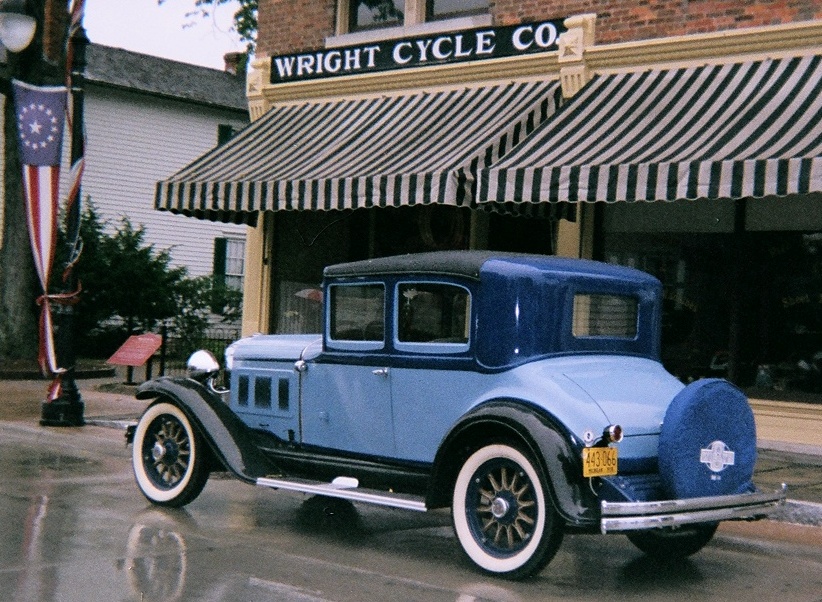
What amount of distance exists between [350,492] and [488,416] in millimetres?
1214

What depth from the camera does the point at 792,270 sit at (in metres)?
12.4

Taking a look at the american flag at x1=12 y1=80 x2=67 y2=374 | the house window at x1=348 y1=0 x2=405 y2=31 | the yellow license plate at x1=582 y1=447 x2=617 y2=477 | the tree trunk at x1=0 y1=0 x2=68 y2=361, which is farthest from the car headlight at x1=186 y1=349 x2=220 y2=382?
the tree trunk at x1=0 y1=0 x2=68 y2=361

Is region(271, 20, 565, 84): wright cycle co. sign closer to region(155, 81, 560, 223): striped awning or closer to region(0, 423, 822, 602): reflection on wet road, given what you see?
region(155, 81, 560, 223): striped awning

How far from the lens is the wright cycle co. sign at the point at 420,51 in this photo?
14.1m

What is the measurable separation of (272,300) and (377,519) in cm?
848

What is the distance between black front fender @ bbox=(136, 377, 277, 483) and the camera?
788cm

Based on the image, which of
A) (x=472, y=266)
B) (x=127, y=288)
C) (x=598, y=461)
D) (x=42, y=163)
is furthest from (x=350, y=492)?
(x=127, y=288)

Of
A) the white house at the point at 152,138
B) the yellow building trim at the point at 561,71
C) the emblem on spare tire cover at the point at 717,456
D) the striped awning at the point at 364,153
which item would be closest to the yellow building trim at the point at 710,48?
the yellow building trim at the point at 561,71

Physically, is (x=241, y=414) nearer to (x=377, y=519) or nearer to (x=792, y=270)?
(x=377, y=519)

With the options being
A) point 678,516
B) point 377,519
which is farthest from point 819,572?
point 377,519

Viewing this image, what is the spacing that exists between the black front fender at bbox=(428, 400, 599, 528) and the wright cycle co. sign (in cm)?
821

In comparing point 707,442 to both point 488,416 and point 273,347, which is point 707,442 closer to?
point 488,416

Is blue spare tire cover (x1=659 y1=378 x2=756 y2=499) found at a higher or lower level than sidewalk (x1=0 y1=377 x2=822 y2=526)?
higher

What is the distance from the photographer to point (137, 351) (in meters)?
17.2
